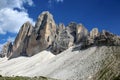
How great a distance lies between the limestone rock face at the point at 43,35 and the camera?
148 meters

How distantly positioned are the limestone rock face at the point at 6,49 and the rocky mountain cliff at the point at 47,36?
11.5 metres

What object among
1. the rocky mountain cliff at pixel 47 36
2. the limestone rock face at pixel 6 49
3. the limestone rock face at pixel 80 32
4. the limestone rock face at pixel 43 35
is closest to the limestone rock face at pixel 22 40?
the rocky mountain cliff at pixel 47 36

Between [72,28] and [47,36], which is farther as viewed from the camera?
[47,36]

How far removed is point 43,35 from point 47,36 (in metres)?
2.25

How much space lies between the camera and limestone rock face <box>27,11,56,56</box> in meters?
148

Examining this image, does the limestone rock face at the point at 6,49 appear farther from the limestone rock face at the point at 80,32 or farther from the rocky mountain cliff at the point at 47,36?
the limestone rock face at the point at 80,32

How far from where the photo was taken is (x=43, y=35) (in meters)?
150

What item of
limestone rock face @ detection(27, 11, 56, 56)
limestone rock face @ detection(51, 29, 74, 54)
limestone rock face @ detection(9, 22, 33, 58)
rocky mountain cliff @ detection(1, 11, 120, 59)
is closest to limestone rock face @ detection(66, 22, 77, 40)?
rocky mountain cliff @ detection(1, 11, 120, 59)

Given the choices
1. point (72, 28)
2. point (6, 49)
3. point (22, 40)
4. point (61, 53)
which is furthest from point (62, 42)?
point (6, 49)

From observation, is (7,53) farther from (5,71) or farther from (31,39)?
(5,71)

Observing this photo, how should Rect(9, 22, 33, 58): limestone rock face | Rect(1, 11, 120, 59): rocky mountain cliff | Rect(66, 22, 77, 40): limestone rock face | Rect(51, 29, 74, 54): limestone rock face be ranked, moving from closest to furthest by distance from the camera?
Rect(51, 29, 74, 54): limestone rock face < Rect(1, 11, 120, 59): rocky mountain cliff < Rect(66, 22, 77, 40): limestone rock face < Rect(9, 22, 33, 58): limestone rock face

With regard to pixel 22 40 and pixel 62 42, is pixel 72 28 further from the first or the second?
pixel 22 40

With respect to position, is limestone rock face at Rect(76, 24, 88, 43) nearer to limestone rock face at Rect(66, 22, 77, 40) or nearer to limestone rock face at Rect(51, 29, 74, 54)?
limestone rock face at Rect(66, 22, 77, 40)

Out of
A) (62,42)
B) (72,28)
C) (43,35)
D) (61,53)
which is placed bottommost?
(61,53)
